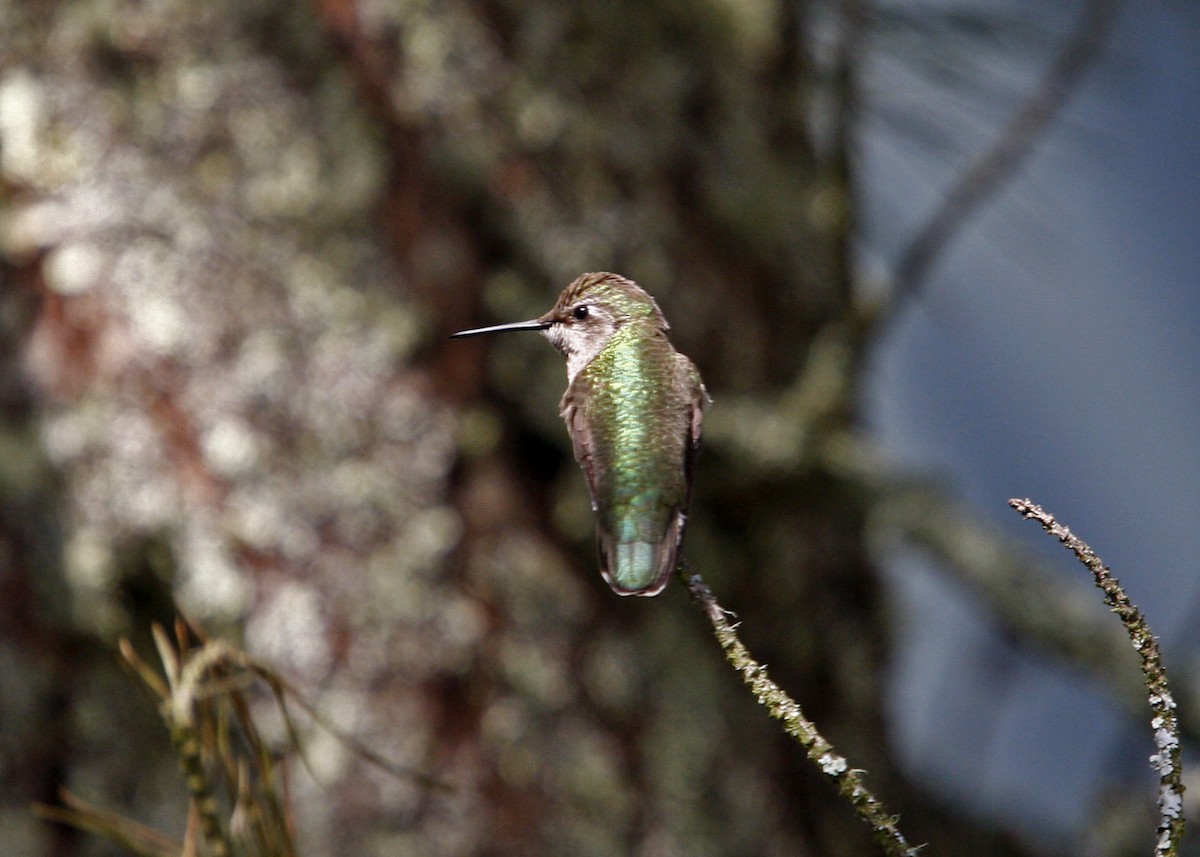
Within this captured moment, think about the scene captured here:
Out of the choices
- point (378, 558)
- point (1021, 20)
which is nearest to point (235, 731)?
point (378, 558)

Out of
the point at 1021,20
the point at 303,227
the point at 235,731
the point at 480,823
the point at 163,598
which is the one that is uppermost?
the point at 1021,20

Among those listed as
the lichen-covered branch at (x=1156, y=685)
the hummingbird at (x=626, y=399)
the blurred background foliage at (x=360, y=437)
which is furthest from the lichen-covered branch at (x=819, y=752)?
Result: the blurred background foliage at (x=360, y=437)

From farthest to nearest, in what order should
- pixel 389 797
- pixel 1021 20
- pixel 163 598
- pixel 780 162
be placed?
pixel 1021 20 → pixel 780 162 → pixel 163 598 → pixel 389 797

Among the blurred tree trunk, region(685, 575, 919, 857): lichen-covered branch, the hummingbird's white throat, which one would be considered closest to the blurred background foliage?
the blurred tree trunk

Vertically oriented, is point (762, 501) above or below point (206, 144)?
below

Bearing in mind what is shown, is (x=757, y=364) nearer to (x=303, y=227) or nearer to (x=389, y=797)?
(x=303, y=227)
